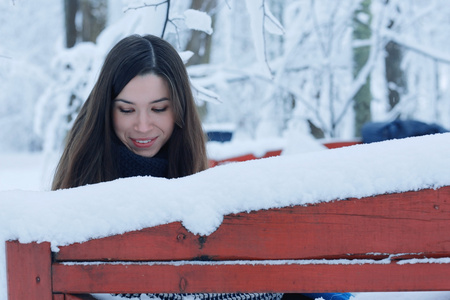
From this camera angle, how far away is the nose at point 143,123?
6.31 feet

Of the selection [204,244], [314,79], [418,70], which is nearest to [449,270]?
[204,244]

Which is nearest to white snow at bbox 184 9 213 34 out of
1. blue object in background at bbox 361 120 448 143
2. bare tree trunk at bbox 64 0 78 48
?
blue object in background at bbox 361 120 448 143

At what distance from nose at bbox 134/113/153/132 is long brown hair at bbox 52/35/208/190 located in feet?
0.47

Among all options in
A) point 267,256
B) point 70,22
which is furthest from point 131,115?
point 70,22

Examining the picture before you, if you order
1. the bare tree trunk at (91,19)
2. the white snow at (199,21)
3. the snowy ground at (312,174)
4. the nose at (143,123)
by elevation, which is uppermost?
the bare tree trunk at (91,19)

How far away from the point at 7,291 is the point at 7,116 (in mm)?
15385

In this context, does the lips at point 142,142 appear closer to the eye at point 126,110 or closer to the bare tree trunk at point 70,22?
the eye at point 126,110

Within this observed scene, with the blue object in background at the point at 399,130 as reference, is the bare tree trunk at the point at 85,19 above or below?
above

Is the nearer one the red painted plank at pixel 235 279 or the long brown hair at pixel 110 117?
the red painted plank at pixel 235 279

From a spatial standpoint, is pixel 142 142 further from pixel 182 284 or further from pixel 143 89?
pixel 182 284

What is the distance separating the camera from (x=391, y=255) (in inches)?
42.4

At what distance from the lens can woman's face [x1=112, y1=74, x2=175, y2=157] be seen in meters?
1.94

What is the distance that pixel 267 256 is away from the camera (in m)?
1.09

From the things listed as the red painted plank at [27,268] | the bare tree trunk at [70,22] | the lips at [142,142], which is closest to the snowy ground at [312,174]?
the red painted plank at [27,268]
